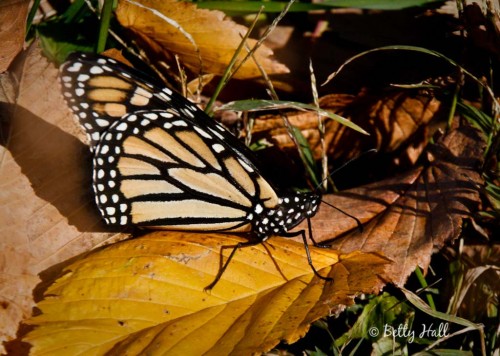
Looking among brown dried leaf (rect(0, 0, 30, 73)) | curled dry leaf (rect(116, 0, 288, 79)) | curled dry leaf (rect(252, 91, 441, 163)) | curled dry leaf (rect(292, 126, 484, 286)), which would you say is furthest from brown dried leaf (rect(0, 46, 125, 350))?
curled dry leaf (rect(292, 126, 484, 286))

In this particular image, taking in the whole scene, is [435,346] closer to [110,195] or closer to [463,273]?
[463,273]

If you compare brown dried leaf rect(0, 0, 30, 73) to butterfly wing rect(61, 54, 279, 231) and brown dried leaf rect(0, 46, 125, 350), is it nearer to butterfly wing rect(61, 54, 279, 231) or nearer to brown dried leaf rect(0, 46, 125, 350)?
brown dried leaf rect(0, 46, 125, 350)

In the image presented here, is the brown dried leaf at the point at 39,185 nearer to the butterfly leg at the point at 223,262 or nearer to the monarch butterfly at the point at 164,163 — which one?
the monarch butterfly at the point at 164,163

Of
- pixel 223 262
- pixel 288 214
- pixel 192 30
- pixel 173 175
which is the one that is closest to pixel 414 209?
pixel 288 214

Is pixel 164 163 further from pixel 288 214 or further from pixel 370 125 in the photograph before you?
pixel 370 125

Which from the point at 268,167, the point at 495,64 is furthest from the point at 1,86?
the point at 495,64

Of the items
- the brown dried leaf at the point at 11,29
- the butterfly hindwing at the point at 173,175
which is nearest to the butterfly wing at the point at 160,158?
the butterfly hindwing at the point at 173,175
